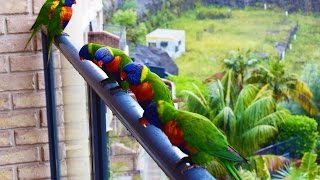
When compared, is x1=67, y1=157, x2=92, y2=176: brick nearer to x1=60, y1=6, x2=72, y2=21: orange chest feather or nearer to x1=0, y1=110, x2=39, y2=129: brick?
x1=0, y1=110, x2=39, y2=129: brick

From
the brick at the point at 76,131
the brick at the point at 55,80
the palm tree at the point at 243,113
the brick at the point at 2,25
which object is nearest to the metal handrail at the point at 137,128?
the brick at the point at 76,131

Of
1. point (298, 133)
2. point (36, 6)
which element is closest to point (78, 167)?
point (36, 6)

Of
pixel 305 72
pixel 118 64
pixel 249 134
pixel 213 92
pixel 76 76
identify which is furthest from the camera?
pixel 305 72

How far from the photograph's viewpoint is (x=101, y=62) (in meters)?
0.91

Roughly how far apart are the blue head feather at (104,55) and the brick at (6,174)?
0.62m

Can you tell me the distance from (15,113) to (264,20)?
11.5 meters

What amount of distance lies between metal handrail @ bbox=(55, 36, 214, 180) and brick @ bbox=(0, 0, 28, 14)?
1.25 feet

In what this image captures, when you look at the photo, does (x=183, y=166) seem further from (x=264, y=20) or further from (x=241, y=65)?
(x=264, y=20)

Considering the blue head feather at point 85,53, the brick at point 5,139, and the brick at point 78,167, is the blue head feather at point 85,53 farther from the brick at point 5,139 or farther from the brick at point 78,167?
the brick at point 5,139

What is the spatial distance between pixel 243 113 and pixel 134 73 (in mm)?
9108

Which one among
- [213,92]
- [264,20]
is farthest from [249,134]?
[264,20]

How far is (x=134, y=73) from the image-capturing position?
774mm

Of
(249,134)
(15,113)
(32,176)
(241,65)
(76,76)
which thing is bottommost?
(249,134)

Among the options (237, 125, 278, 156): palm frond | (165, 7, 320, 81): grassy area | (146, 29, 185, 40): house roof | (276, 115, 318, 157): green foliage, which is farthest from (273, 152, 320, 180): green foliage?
(146, 29, 185, 40): house roof
